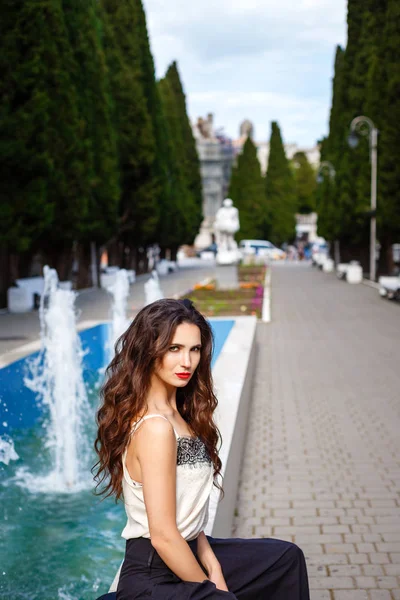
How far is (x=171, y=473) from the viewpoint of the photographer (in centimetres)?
218

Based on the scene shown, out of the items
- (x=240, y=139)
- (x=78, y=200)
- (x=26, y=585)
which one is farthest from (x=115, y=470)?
(x=240, y=139)

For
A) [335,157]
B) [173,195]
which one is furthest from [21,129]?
[335,157]

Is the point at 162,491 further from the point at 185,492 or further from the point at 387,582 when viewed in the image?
the point at 387,582

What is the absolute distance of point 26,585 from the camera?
13.9 ft

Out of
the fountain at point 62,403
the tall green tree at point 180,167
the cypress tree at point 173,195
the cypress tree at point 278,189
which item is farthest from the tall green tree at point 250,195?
the fountain at point 62,403

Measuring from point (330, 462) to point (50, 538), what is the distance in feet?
7.86

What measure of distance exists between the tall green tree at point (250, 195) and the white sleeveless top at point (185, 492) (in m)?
68.3

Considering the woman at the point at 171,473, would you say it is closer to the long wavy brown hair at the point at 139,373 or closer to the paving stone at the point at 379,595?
the long wavy brown hair at the point at 139,373

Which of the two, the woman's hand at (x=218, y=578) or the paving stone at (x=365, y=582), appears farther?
the paving stone at (x=365, y=582)

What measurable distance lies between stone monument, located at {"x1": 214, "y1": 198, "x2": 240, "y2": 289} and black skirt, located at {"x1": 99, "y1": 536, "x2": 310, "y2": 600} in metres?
22.0

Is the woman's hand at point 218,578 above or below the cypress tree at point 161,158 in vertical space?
below

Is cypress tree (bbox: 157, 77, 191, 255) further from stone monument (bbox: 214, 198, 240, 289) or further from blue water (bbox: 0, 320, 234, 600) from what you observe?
blue water (bbox: 0, 320, 234, 600)

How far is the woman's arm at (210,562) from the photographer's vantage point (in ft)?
7.80

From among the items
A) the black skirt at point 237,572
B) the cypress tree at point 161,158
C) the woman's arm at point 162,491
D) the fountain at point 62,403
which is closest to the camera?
the woman's arm at point 162,491
